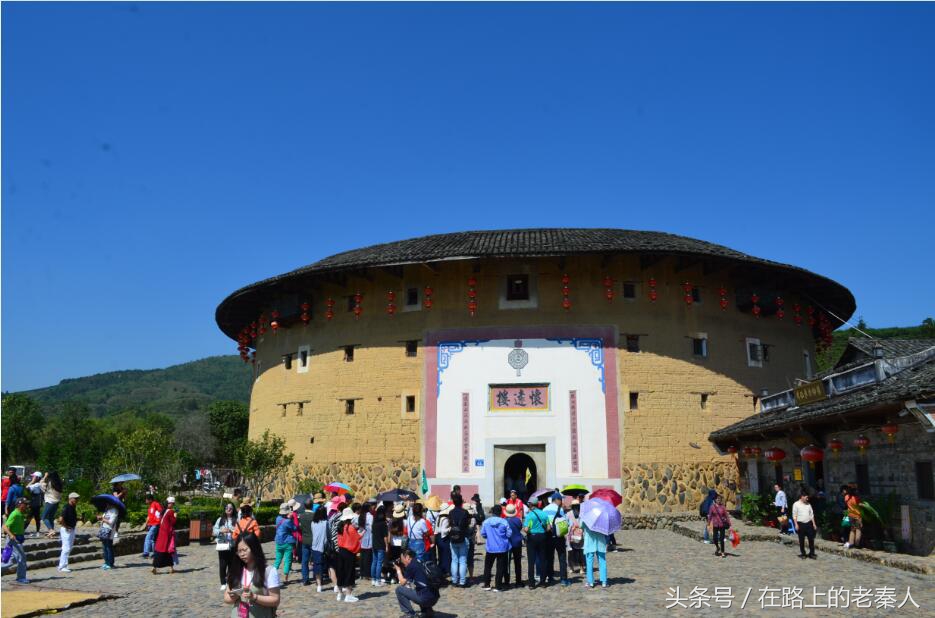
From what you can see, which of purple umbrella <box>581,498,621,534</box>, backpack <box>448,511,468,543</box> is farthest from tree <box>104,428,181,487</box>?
purple umbrella <box>581,498,621,534</box>

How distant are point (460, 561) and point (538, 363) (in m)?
11.1

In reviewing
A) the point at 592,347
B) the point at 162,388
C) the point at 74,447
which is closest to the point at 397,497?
the point at 592,347

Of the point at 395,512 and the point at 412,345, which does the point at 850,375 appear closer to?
the point at 395,512

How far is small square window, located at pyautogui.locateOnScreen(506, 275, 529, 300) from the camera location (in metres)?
22.8

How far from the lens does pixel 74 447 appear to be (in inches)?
1951

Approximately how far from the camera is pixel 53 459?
4706 centimetres

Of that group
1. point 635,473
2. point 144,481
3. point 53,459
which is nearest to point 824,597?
point 635,473

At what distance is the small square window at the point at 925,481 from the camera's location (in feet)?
41.0

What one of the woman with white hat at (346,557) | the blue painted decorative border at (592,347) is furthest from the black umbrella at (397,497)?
the blue painted decorative border at (592,347)

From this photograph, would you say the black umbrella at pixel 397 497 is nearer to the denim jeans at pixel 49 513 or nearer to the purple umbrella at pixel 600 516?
the purple umbrella at pixel 600 516

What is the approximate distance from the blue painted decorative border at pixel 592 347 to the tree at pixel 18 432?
49673mm

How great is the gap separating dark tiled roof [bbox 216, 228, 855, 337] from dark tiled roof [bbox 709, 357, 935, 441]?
5.63 m

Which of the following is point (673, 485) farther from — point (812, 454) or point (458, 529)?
point (458, 529)

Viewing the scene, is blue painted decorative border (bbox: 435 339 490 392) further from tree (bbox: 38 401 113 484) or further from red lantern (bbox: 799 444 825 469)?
tree (bbox: 38 401 113 484)
